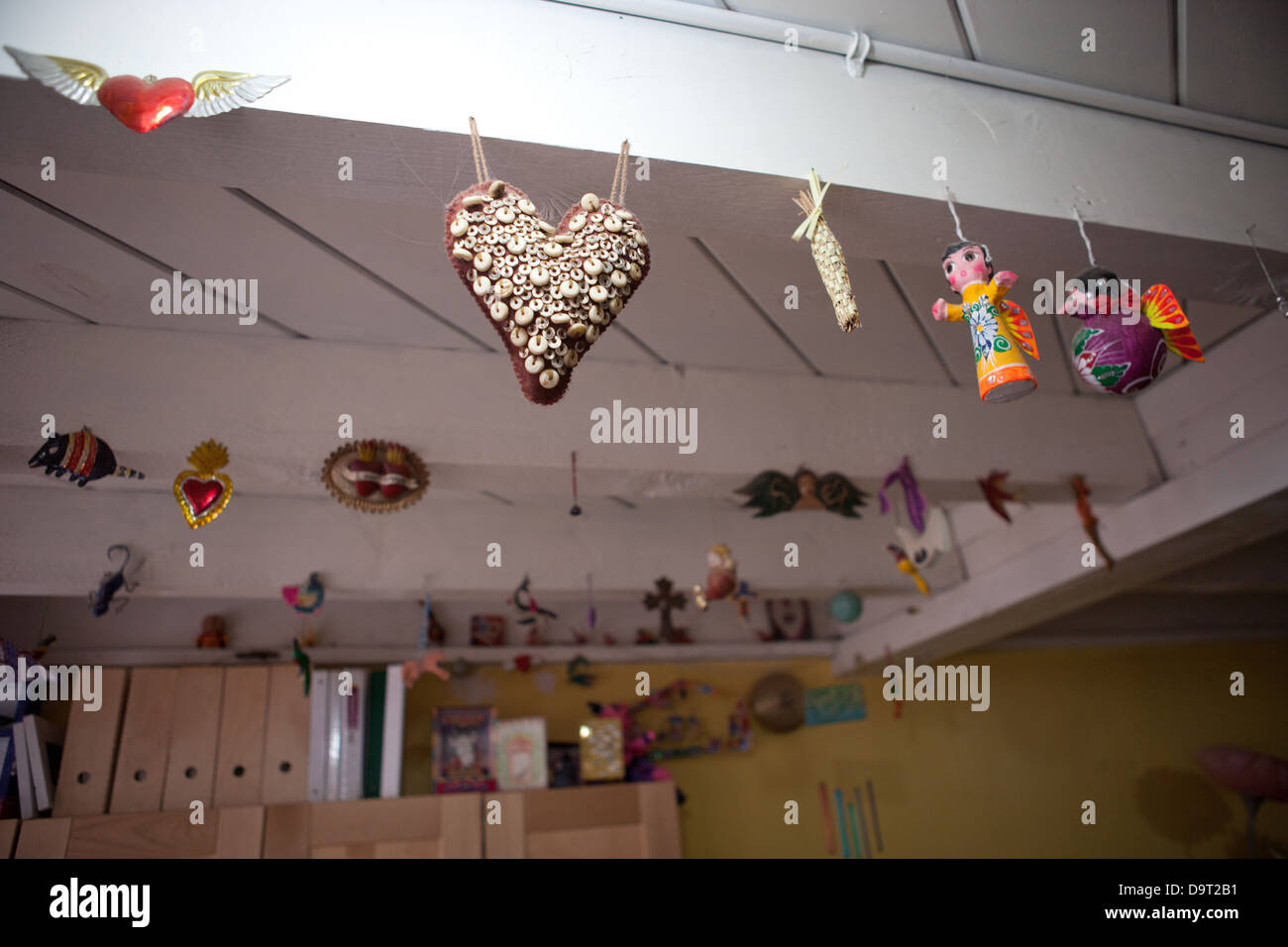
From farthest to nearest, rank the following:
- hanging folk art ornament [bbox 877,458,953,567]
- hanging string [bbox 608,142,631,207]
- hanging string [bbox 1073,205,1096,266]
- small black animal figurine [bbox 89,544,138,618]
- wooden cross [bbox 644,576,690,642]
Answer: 1. wooden cross [bbox 644,576,690,642]
2. small black animal figurine [bbox 89,544,138,618]
3. hanging folk art ornament [bbox 877,458,953,567]
4. hanging string [bbox 1073,205,1096,266]
5. hanging string [bbox 608,142,631,207]

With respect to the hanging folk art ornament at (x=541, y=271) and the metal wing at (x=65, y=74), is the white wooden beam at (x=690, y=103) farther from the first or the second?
the hanging folk art ornament at (x=541, y=271)

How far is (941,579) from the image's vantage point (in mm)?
3752

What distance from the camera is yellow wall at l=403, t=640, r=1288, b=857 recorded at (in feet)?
14.8

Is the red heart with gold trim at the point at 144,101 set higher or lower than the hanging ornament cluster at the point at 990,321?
higher

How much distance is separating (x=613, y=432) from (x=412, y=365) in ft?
1.74

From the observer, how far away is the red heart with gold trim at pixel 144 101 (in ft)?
3.26

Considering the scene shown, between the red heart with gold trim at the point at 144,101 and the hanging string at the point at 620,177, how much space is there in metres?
0.54

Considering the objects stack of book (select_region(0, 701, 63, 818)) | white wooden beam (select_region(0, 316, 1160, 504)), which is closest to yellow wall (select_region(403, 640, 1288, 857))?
stack of book (select_region(0, 701, 63, 818))

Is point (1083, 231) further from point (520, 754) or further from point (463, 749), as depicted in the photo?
point (463, 749)

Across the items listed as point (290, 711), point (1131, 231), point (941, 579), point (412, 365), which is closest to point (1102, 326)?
point (1131, 231)

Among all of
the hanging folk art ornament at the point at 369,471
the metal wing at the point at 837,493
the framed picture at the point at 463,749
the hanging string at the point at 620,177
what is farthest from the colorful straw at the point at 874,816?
the hanging string at the point at 620,177

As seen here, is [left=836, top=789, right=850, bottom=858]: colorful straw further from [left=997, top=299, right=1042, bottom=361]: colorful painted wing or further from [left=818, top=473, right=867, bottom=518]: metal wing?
[left=997, top=299, right=1042, bottom=361]: colorful painted wing

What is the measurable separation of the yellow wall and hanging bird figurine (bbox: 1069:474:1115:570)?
2182mm

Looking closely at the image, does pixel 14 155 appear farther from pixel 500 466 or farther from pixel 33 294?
pixel 500 466
